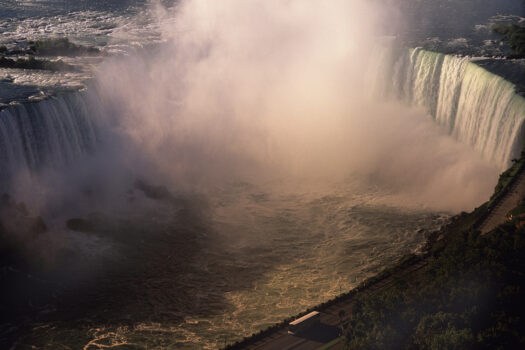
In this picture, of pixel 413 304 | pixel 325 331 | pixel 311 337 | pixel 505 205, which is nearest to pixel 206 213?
pixel 325 331

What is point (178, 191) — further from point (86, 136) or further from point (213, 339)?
point (213, 339)

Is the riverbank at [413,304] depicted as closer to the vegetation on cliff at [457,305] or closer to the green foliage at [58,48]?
the vegetation on cliff at [457,305]

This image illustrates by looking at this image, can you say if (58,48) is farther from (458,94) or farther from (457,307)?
(457,307)

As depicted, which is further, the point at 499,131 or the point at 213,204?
the point at 213,204

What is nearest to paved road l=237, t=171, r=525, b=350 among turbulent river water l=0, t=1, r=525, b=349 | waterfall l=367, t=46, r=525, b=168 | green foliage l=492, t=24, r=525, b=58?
turbulent river water l=0, t=1, r=525, b=349

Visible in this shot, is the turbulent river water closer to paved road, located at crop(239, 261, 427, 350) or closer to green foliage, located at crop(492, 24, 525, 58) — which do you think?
paved road, located at crop(239, 261, 427, 350)

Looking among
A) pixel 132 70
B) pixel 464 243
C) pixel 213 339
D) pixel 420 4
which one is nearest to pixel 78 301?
pixel 213 339
